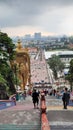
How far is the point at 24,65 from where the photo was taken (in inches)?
2186

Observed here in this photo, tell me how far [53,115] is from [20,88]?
38.7m

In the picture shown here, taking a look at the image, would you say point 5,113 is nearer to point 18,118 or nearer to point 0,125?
point 18,118

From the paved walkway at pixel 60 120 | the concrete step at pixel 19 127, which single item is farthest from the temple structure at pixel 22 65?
the concrete step at pixel 19 127

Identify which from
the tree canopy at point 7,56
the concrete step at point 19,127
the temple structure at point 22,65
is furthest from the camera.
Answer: the temple structure at point 22,65

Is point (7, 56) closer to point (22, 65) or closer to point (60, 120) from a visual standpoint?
point (22, 65)

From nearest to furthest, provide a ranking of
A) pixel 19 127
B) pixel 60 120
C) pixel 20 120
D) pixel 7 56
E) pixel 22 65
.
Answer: pixel 19 127 → pixel 20 120 → pixel 60 120 → pixel 7 56 → pixel 22 65

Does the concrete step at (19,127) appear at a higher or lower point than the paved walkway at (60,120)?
higher

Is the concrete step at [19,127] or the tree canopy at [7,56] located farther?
the tree canopy at [7,56]

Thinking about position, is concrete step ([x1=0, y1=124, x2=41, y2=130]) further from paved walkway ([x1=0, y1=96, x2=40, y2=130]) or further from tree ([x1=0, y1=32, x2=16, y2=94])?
tree ([x1=0, y1=32, x2=16, y2=94])

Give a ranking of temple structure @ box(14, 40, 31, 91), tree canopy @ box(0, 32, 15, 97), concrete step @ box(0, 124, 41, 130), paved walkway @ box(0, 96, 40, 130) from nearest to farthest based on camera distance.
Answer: concrete step @ box(0, 124, 41, 130), paved walkway @ box(0, 96, 40, 130), tree canopy @ box(0, 32, 15, 97), temple structure @ box(14, 40, 31, 91)

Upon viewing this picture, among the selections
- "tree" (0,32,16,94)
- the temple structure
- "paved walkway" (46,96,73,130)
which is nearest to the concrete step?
"paved walkway" (46,96,73,130)

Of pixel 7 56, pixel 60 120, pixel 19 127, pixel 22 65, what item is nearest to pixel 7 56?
pixel 7 56

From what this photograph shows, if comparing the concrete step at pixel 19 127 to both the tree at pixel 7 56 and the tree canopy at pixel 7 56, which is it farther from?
the tree at pixel 7 56

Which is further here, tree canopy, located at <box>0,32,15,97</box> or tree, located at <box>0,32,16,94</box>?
tree, located at <box>0,32,16,94</box>
